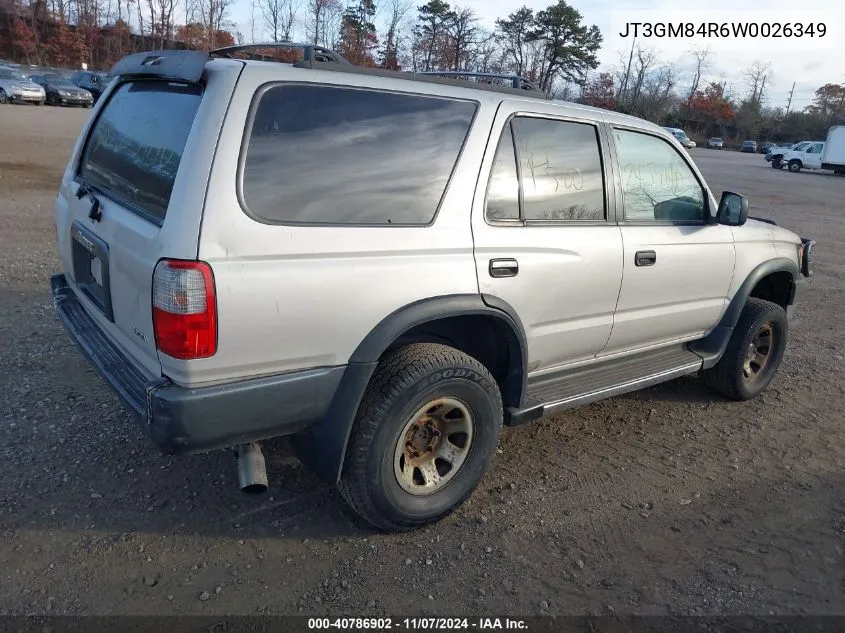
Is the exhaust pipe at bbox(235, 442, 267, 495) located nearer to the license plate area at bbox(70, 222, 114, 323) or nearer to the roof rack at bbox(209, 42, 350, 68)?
the license plate area at bbox(70, 222, 114, 323)

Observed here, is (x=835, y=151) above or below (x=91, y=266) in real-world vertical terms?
above

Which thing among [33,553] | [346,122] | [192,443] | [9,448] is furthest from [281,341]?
[9,448]

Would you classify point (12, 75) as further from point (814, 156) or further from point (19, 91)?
point (814, 156)

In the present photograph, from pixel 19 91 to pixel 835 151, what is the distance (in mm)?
41749

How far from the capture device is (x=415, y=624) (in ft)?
8.34

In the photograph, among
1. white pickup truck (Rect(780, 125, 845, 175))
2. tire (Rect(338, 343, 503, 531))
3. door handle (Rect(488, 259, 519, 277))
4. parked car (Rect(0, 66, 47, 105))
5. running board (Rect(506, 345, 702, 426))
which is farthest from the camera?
white pickup truck (Rect(780, 125, 845, 175))

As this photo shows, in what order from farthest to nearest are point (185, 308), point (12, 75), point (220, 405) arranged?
point (12, 75) < point (220, 405) < point (185, 308)

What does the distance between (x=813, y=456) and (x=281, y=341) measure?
133 inches

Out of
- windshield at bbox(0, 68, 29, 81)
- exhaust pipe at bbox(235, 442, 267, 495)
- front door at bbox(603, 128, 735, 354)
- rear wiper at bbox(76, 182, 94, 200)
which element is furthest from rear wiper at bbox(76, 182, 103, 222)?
windshield at bbox(0, 68, 29, 81)

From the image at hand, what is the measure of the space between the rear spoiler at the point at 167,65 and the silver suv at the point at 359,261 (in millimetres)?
13

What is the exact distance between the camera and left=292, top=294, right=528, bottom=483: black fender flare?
2.68 metres

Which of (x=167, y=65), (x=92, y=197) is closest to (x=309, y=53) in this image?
(x=167, y=65)

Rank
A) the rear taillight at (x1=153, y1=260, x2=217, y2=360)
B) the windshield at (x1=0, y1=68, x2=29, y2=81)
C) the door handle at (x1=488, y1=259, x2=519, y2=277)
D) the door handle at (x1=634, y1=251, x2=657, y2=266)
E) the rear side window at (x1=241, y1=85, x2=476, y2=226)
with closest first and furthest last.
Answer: the rear taillight at (x1=153, y1=260, x2=217, y2=360) → the rear side window at (x1=241, y1=85, x2=476, y2=226) → the door handle at (x1=488, y1=259, x2=519, y2=277) → the door handle at (x1=634, y1=251, x2=657, y2=266) → the windshield at (x1=0, y1=68, x2=29, y2=81)

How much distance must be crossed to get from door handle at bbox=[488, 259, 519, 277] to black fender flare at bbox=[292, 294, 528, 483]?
235mm
